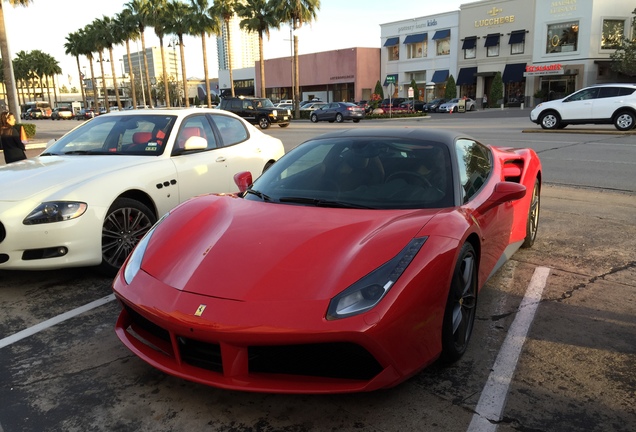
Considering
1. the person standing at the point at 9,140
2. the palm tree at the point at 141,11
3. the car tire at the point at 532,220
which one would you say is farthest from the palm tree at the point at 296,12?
the car tire at the point at 532,220

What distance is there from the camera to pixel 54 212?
4055 millimetres

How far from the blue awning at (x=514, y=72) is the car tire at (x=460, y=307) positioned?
2104 inches

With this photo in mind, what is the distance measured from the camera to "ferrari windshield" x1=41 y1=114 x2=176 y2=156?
17.4ft

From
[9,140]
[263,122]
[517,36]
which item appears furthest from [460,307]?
[517,36]

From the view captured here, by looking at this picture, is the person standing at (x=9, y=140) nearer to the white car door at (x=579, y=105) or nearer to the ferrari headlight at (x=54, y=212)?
the ferrari headlight at (x=54, y=212)

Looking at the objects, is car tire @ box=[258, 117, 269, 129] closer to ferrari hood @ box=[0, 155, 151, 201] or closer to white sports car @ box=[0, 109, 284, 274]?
white sports car @ box=[0, 109, 284, 274]

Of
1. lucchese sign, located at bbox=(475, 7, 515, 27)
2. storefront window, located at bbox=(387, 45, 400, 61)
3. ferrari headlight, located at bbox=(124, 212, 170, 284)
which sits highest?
lucchese sign, located at bbox=(475, 7, 515, 27)

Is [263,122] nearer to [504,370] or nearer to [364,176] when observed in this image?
[364,176]

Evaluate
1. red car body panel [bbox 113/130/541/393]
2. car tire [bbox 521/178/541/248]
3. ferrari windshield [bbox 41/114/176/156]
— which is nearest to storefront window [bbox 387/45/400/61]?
car tire [bbox 521/178/541/248]

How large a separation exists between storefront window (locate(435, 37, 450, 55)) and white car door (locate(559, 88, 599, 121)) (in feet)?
133

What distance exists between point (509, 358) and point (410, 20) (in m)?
62.0

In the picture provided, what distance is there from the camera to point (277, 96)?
7550 centimetres

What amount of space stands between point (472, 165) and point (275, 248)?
1.85 metres

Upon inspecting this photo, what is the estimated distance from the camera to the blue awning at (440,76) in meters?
57.6
